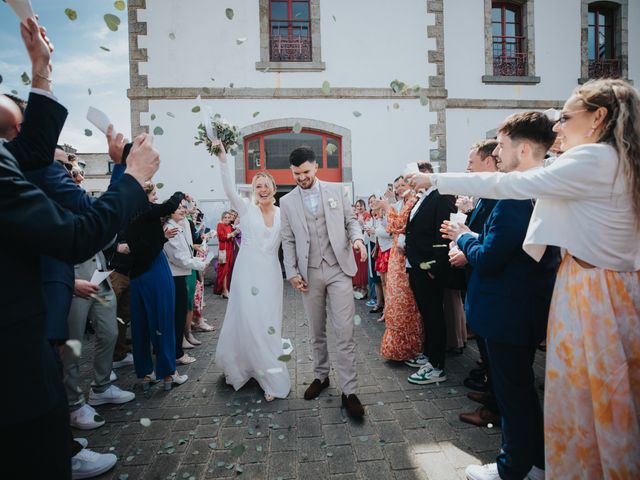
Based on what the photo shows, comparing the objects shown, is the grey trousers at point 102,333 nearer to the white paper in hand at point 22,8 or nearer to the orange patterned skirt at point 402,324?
the white paper in hand at point 22,8

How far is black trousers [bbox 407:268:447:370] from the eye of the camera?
151 inches

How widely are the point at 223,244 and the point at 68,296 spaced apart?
6.28 metres

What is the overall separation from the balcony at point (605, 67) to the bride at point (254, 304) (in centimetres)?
1284

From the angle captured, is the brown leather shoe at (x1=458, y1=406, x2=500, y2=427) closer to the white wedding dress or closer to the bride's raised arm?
the white wedding dress

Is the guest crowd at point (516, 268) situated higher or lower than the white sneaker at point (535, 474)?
higher

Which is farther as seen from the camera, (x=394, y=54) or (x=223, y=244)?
(x=394, y=54)

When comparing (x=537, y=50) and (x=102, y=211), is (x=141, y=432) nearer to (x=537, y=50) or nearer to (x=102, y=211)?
(x=102, y=211)

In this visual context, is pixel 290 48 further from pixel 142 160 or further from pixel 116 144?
pixel 142 160

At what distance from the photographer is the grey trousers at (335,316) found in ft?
10.9

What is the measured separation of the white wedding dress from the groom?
0.93ft

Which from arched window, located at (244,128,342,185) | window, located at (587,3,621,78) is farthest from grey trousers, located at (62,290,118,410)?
window, located at (587,3,621,78)

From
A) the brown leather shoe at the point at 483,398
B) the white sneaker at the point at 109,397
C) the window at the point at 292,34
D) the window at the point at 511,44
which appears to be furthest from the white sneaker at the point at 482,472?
the window at the point at 511,44

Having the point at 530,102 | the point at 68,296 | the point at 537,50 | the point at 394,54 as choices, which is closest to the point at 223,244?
the point at 68,296

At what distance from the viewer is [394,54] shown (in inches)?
415
